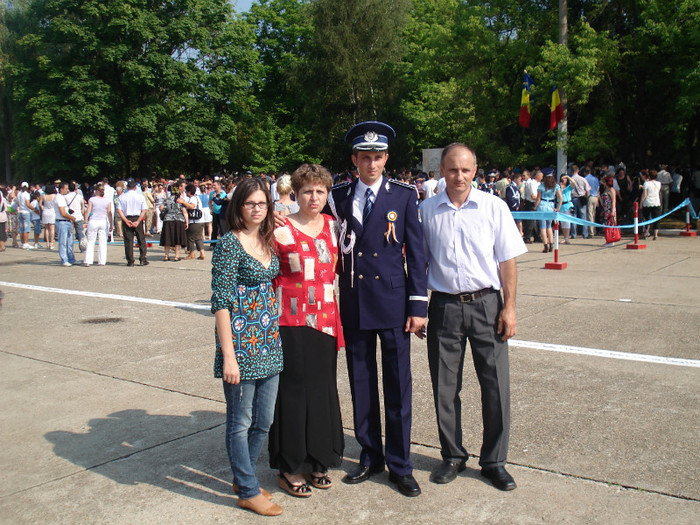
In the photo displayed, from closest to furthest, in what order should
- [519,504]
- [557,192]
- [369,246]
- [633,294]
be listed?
[519,504] → [369,246] → [633,294] → [557,192]

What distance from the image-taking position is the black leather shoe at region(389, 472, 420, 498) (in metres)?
3.59

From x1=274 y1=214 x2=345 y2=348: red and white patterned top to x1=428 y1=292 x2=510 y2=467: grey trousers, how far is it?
2.07 feet

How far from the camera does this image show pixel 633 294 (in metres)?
9.23

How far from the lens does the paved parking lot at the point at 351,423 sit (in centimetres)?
349

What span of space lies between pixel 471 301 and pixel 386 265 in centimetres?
52

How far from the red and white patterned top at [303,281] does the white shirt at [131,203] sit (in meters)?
11.1

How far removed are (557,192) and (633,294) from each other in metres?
6.56

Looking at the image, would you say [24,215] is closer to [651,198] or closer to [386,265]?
[651,198]

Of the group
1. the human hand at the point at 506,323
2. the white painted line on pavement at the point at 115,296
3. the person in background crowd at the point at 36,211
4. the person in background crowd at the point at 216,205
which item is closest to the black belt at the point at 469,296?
the human hand at the point at 506,323

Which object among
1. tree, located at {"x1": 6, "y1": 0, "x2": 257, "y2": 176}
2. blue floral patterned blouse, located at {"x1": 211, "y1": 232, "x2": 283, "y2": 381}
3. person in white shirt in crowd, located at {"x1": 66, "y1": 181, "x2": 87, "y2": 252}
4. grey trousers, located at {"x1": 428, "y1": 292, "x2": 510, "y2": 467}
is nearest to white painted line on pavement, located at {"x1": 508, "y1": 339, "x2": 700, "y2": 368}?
grey trousers, located at {"x1": 428, "y1": 292, "x2": 510, "y2": 467}

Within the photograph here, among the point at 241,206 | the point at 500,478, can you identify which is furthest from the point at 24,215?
the point at 500,478

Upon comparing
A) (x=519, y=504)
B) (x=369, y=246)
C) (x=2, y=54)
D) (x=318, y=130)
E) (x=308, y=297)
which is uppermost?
(x=2, y=54)

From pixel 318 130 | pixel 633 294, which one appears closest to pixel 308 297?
pixel 633 294

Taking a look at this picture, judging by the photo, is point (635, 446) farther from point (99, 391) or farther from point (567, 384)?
point (99, 391)
